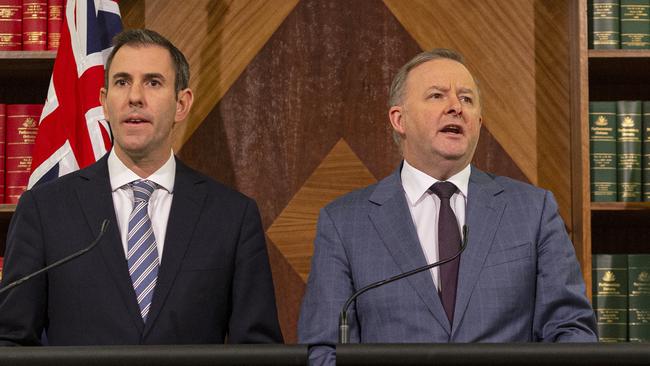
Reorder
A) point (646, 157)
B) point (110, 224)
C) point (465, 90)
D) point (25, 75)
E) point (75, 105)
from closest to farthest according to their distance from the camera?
point (110, 224) < point (465, 90) < point (75, 105) < point (646, 157) < point (25, 75)

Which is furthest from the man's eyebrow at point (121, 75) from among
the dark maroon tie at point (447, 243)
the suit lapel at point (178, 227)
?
the dark maroon tie at point (447, 243)

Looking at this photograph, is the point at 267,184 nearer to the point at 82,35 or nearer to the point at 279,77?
the point at 279,77

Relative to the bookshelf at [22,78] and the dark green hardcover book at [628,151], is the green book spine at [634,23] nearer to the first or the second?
the dark green hardcover book at [628,151]

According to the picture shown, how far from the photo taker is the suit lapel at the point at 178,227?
7.68 feet

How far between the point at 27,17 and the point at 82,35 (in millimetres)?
271

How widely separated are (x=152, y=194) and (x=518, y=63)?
5.06 feet

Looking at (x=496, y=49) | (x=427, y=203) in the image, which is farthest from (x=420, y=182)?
(x=496, y=49)

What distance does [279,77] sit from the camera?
3398 millimetres

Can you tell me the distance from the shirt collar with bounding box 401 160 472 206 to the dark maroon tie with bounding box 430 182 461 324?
24mm

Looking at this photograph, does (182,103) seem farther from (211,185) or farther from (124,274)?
(124,274)

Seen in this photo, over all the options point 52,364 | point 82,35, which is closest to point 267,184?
point 82,35

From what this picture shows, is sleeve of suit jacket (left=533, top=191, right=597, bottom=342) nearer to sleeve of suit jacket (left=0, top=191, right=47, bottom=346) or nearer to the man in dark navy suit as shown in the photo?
the man in dark navy suit

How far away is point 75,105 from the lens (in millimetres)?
3029

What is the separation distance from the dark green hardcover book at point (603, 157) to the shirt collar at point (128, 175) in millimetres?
1418
